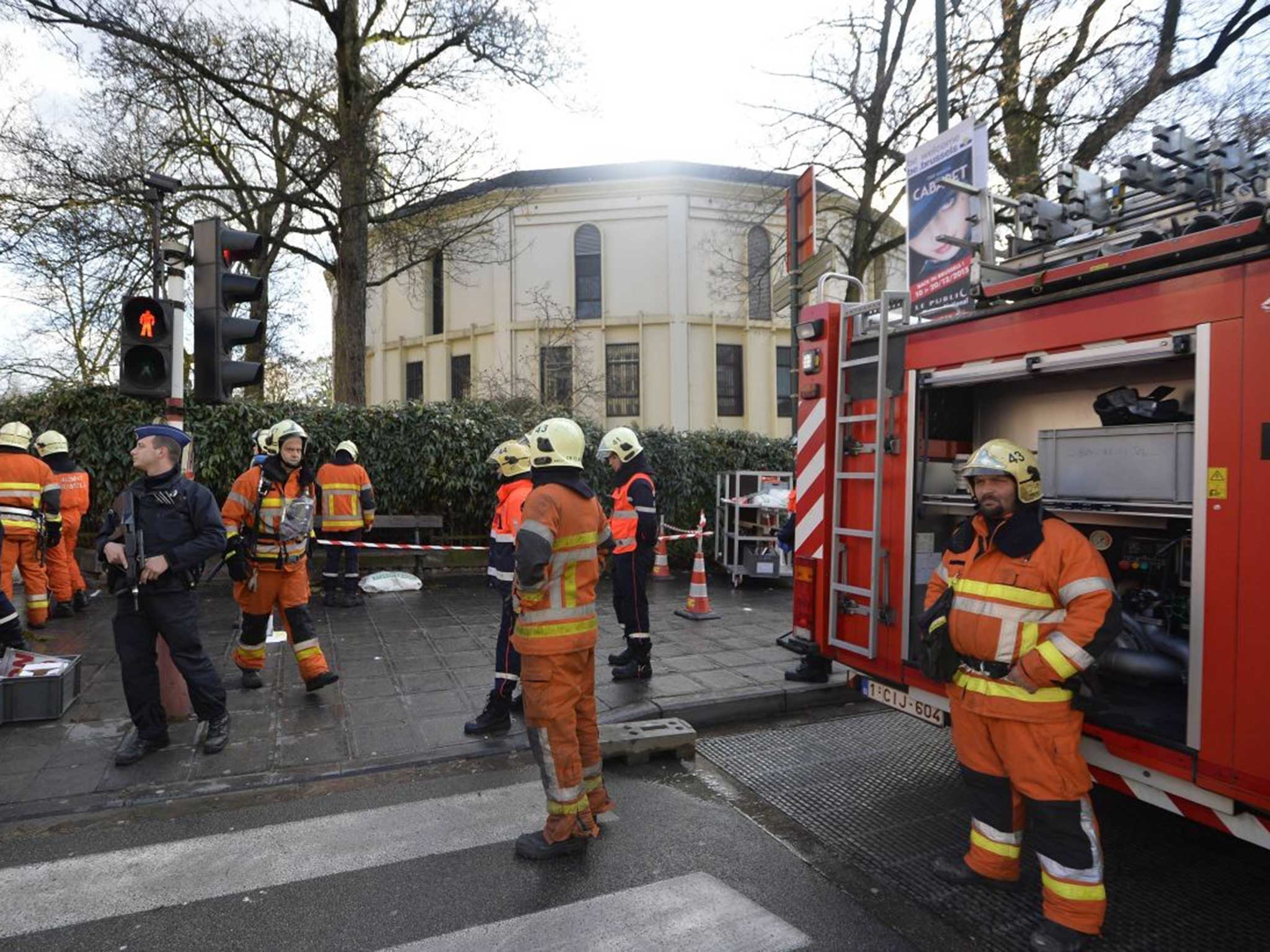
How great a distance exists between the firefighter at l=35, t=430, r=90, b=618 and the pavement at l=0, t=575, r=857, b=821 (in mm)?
237

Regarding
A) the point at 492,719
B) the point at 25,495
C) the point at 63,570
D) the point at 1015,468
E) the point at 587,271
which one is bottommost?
the point at 492,719

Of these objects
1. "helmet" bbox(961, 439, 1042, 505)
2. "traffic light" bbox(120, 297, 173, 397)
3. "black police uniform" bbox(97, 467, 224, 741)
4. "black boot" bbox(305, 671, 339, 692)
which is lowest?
"black boot" bbox(305, 671, 339, 692)

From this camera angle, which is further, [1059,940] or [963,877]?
[963,877]

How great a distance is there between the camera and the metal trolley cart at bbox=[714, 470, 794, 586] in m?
10.5

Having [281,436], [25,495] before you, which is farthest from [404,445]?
[281,436]

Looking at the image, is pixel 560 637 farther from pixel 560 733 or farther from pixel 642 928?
pixel 642 928

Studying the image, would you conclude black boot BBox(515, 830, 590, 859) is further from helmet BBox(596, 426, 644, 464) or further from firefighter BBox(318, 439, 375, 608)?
firefighter BBox(318, 439, 375, 608)

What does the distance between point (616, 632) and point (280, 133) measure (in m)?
13.2

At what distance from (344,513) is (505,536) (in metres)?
4.63

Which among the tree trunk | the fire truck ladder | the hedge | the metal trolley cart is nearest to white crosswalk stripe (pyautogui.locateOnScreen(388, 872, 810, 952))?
the fire truck ladder

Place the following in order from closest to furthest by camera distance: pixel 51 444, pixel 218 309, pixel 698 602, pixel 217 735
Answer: pixel 217 735 < pixel 218 309 < pixel 51 444 < pixel 698 602

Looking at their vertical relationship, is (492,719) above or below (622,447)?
below

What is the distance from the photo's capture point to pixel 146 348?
16.4 feet

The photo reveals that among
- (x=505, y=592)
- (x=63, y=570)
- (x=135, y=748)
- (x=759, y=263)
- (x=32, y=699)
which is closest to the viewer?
(x=135, y=748)
